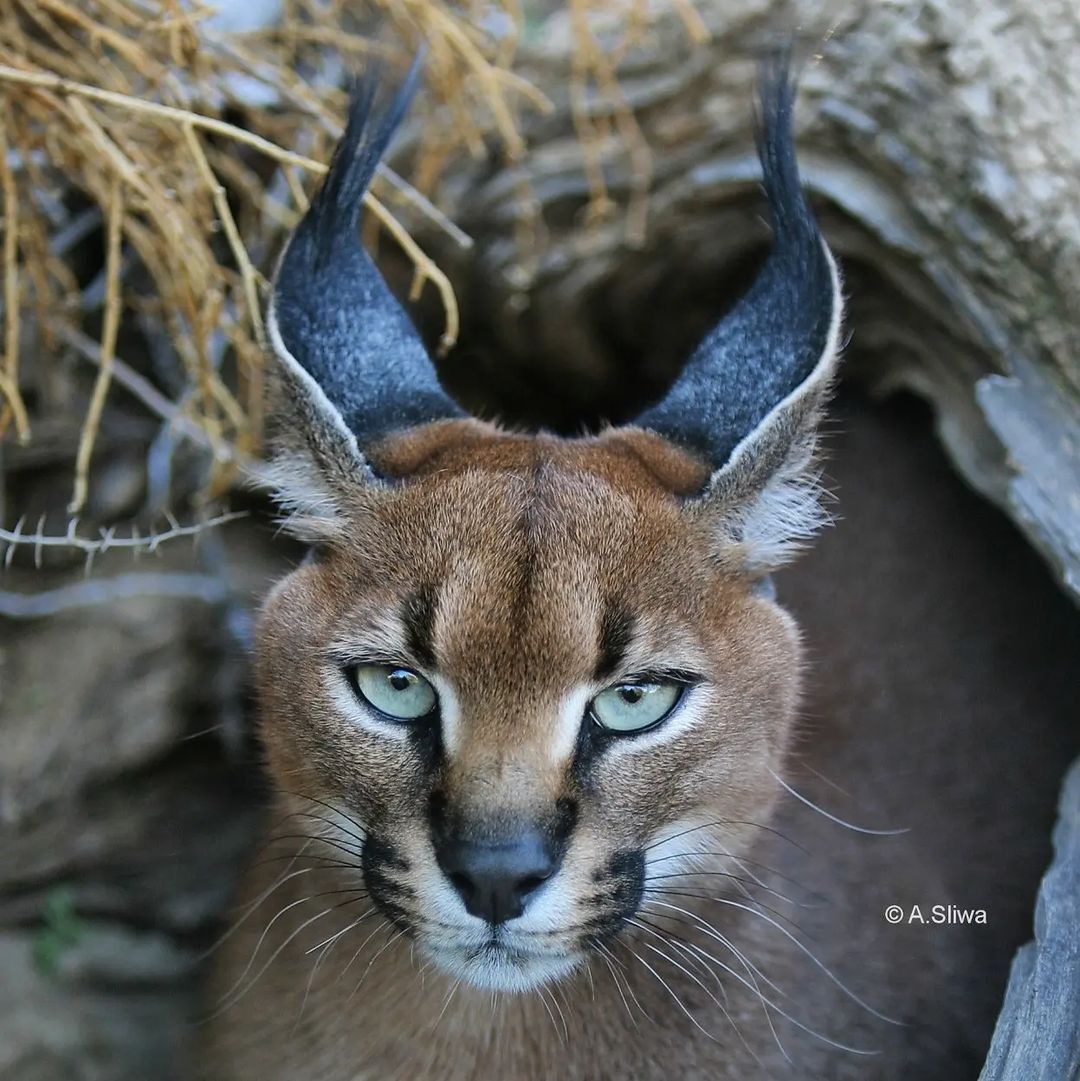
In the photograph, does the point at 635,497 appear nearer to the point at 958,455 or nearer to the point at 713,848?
the point at 713,848

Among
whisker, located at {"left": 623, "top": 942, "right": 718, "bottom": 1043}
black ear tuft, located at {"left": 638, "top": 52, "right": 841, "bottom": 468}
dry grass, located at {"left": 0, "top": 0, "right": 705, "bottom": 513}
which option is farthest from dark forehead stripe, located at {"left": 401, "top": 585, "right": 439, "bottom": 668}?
dry grass, located at {"left": 0, "top": 0, "right": 705, "bottom": 513}

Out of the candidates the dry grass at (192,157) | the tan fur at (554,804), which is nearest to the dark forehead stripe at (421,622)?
the tan fur at (554,804)

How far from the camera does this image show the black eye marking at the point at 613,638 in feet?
6.16

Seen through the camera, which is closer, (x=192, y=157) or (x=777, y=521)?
(x=777, y=521)

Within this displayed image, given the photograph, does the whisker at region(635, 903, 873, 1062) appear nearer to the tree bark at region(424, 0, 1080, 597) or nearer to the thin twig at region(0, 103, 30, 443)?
the tree bark at region(424, 0, 1080, 597)

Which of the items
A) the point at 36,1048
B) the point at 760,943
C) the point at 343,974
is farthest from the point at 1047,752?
the point at 36,1048

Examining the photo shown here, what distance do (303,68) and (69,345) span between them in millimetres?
930

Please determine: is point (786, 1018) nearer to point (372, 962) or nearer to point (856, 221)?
point (372, 962)

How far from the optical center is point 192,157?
105 inches

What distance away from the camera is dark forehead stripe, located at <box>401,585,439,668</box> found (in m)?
1.88

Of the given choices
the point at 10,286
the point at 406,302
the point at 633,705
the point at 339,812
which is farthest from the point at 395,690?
the point at 406,302

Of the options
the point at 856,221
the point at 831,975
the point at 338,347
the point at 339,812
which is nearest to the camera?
the point at 339,812

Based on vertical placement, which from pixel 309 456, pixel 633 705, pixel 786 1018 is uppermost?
pixel 309 456

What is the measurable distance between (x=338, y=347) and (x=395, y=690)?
58 cm
